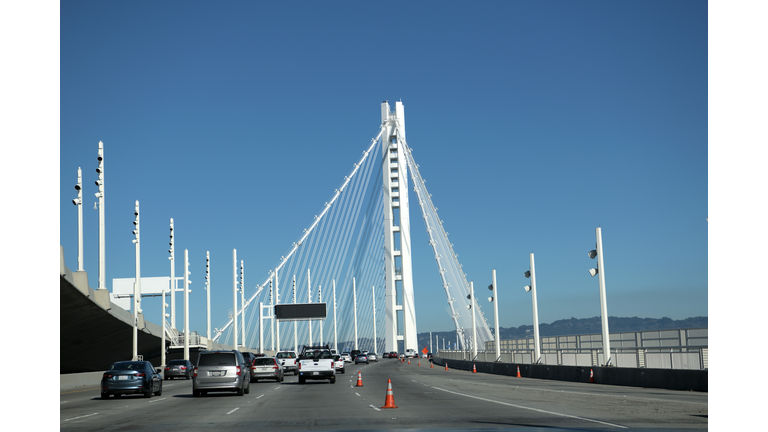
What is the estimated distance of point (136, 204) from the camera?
51406 millimetres

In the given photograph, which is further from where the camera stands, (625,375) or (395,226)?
(395,226)

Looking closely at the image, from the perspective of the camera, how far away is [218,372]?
2812 cm

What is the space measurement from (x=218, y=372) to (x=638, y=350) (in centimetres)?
1658

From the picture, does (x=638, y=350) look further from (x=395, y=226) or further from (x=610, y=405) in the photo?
(x=395, y=226)

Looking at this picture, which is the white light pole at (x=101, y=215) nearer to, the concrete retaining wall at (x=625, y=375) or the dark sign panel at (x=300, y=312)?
the concrete retaining wall at (x=625, y=375)

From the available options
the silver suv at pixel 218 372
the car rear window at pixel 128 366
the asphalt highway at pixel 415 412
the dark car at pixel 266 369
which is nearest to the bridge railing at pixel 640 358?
the asphalt highway at pixel 415 412

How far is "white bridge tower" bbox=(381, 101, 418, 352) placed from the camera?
8388cm

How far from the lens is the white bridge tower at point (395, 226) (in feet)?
275

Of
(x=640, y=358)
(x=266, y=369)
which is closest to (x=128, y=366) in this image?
(x=266, y=369)

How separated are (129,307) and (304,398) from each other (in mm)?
94455

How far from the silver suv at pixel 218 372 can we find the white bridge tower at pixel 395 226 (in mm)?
55234

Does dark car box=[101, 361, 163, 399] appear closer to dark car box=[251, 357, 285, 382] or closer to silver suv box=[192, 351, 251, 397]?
silver suv box=[192, 351, 251, 397]

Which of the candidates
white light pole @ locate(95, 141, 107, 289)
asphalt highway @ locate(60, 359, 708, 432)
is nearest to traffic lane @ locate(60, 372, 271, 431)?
asphalt highway @ locate(60, 359, 708, 432)
